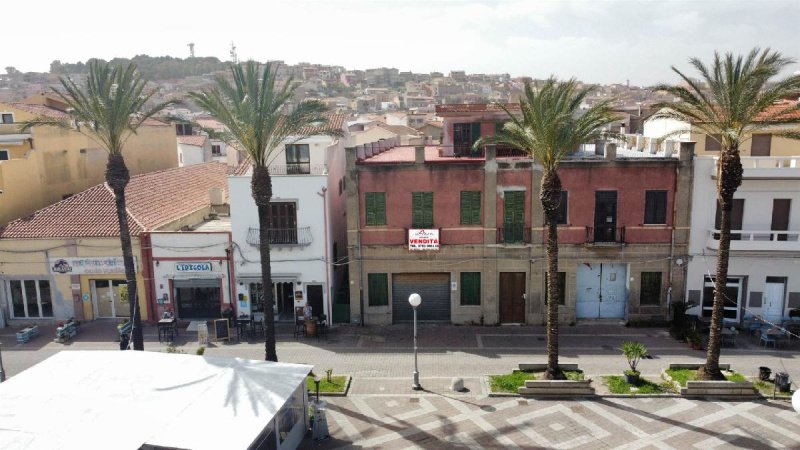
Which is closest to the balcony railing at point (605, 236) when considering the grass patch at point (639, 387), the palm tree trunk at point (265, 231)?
the grass patch at point (639, 387)

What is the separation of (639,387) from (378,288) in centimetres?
1271

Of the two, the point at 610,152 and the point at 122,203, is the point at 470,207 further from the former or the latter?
the point at 122,203

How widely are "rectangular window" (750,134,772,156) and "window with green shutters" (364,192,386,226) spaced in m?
18.6

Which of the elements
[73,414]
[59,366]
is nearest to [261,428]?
[73,414]

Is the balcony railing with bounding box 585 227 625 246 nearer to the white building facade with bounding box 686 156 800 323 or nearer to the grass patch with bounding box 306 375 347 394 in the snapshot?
the white building facade with bounding box 686 156 800 323

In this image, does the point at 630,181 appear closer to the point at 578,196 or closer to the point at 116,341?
the point at 578,196

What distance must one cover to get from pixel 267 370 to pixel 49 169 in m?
25.1

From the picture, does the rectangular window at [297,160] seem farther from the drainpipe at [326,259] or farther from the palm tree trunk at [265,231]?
the palm tree trunk at [265,231]

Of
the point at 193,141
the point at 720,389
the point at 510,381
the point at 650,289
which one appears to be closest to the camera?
the point at 720,389

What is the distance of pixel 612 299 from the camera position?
2958 centimetres

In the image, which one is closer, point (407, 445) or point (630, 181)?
point (407, 445)

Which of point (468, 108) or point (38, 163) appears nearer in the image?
point (468, 108)

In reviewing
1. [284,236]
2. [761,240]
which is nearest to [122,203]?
[284,236]

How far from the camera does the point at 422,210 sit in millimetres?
28922
